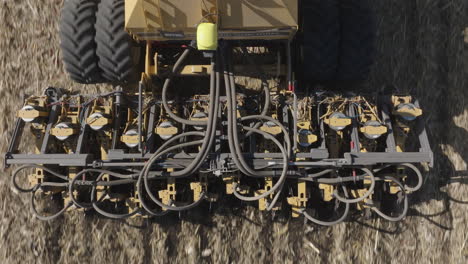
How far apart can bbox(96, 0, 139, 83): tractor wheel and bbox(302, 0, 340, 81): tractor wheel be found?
6.50ft

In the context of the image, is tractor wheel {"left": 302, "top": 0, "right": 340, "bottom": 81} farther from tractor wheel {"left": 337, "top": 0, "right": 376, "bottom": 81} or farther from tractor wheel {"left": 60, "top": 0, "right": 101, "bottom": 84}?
tractor wheel {"left": 60, "top": 0, "right": 101, "bottom": 84}

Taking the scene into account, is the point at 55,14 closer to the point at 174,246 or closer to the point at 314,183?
the point at 174,246

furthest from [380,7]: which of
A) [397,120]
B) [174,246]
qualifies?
[174,246]

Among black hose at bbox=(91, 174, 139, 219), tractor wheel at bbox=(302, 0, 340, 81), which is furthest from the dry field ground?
tractor wheel at bbox=(302, 0, 340, 81)

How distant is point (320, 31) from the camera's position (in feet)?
12.2

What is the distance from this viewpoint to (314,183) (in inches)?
168

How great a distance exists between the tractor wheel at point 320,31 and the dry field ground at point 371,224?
3.86 ft

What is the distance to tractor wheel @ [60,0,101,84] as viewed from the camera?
12.5 feet

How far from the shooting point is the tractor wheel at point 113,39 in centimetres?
371

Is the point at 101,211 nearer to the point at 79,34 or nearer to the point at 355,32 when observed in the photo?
the point at 79,34

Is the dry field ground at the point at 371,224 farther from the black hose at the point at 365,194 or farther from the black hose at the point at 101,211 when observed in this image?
the black hose at the point at 365,194

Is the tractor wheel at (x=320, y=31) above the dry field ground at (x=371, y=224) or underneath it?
above

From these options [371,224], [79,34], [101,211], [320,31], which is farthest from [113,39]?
[371,224]

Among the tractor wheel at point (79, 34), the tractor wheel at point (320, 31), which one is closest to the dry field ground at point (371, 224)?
the tractor wheel at point (79, 34)
